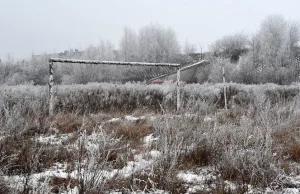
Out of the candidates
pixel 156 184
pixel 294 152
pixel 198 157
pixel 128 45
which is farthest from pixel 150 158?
pixel 128 45

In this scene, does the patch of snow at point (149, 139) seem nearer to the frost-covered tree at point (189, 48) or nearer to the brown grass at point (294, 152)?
the brown grass at point (294, 152)

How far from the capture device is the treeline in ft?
57.0

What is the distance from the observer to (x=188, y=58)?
27984 millimetres

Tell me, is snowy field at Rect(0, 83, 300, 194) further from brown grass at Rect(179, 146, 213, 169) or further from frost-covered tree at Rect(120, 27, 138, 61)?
frost-covered tree at Rect(120, 27, 138, 61)

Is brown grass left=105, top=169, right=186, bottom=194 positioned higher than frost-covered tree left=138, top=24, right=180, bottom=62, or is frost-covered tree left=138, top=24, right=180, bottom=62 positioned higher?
frost-covered tree left=138, top=24, right=180, bottom=62

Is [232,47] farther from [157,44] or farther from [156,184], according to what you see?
[156,184]

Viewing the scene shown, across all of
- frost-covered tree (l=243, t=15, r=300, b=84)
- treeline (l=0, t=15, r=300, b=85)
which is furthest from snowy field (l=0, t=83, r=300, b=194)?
frost-covered tree (l=243, t=15, r=300, b=84)

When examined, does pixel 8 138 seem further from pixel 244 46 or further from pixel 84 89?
pixel 244 46

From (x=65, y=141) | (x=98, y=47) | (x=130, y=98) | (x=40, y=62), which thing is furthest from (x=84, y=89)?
(x=98, y=47)

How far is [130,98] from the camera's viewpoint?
30.5ft

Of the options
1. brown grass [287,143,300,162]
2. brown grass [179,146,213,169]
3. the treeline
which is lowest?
brown grass [287,143,300,162]

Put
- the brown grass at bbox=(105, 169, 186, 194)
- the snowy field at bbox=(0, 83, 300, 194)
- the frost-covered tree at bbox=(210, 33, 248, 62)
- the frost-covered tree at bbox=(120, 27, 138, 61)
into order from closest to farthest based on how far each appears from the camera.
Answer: the snowy field at bbox=(0, 83, 300, 194) < the brown grass at bbox=(105, 169, 186, 194) < the frost-covered tree at bbox=(210, 33, 248, 62) < the frost-covered tree at bbox=(120, 27, 138, 61)

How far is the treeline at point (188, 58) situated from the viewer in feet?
57.0

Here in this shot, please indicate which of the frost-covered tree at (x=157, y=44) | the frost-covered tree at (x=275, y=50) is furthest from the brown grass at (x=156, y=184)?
the frost-covered tree at (x=157, y=44)
